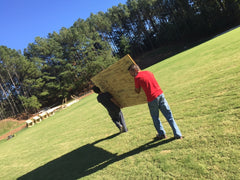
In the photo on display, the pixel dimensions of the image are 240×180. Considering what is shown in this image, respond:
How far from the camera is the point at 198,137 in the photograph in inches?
163

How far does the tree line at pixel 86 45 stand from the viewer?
47000 mm

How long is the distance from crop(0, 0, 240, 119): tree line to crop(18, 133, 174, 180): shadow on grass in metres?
43.2

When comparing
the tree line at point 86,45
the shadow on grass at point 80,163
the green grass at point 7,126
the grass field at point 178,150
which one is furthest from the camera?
the tree line at point 86,45

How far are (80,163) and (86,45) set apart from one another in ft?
180

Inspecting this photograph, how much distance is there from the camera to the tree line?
4700cm

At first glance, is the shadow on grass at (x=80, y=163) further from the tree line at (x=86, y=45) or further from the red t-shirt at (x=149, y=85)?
the tree line at (x=86, y=45)

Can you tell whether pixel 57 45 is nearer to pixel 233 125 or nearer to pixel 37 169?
pixel 37 169

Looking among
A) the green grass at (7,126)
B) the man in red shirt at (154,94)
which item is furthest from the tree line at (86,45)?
the man in red shirt at (154,94)

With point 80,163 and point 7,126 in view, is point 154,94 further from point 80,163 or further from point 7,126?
point 7,126

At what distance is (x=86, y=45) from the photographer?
57.3 metres

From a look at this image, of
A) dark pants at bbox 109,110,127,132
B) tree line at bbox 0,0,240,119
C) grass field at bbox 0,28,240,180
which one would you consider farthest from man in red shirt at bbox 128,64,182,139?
tree line at bbox 0,0,240,119

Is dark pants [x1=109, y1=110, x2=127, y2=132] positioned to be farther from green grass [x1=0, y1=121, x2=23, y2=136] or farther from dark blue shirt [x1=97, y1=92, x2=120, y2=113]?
green grass [x1=0, y1=121, x2=23, y2=136]

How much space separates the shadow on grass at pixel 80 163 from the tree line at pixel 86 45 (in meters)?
43.2

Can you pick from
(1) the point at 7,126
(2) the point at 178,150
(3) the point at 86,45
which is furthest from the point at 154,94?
(3) the point at 86,45
